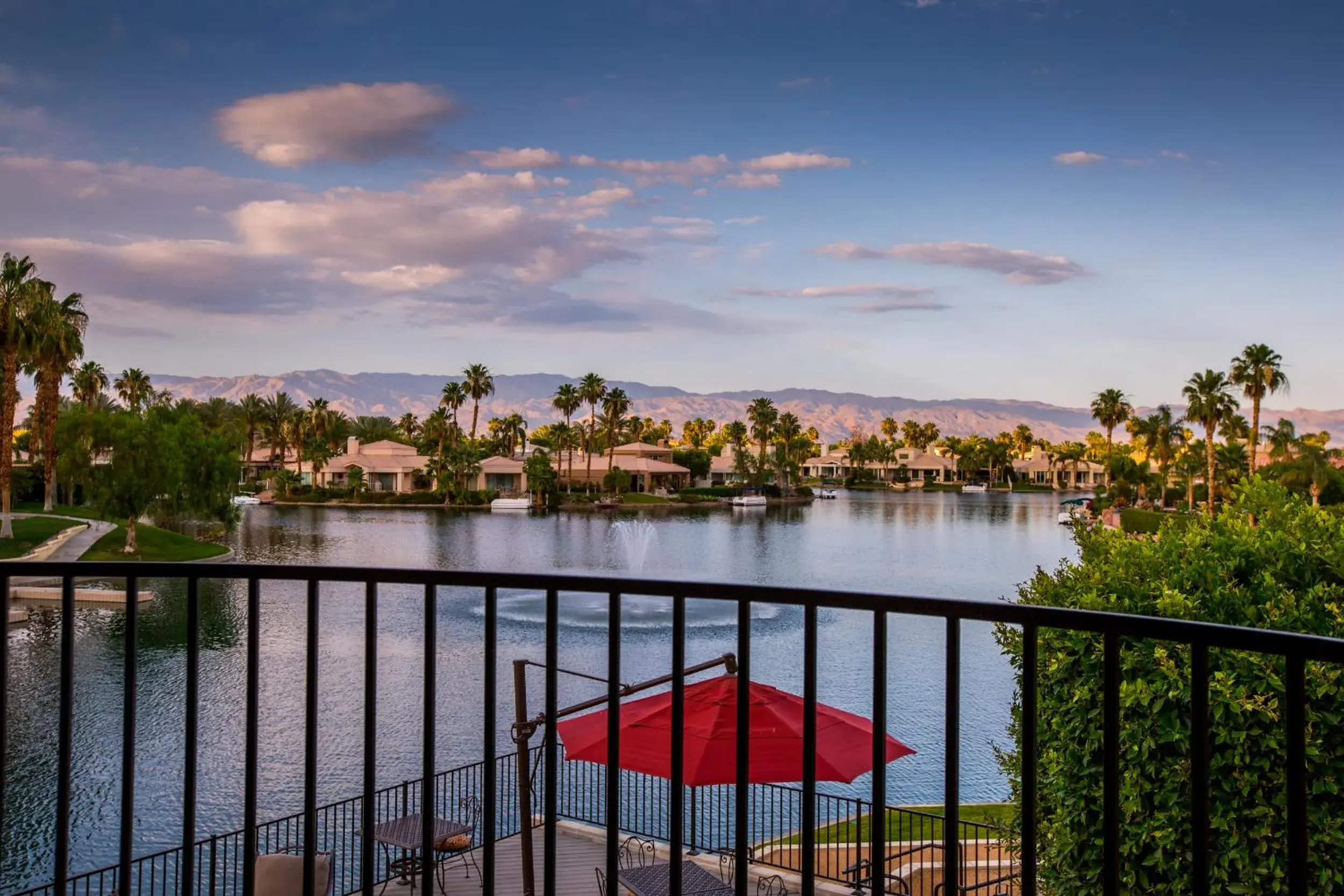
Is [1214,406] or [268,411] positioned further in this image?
[268,411]

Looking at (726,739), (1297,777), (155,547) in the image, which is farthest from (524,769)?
(155,547)

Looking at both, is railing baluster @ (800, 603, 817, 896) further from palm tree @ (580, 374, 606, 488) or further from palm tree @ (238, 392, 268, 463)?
palm tree @ (238, 392, 268, 463)

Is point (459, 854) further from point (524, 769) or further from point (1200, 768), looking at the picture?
point (1200, 768)

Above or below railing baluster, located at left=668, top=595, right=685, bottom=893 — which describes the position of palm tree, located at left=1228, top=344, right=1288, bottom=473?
above

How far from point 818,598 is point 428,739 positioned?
96 centimetres

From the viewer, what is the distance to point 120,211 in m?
74.0

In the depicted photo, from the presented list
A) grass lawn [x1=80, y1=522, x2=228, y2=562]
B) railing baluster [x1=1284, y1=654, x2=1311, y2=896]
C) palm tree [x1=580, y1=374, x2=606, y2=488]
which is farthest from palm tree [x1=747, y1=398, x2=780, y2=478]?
railing baluster [x1=1284, y1=654, x2=1311, y2=896]

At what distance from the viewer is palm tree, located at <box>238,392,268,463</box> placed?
97062 millimetres

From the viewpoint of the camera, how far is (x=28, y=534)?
38.5m

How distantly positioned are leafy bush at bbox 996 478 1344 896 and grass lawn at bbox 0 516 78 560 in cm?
3442

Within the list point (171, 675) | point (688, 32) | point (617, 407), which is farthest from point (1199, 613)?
point (617, 407)

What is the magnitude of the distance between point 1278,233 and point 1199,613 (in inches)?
2743

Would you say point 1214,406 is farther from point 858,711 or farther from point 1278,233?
point 858,711

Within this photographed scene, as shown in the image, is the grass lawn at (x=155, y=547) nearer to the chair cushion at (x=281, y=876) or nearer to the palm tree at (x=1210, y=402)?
the chair cushion at (x=281, y=876)
